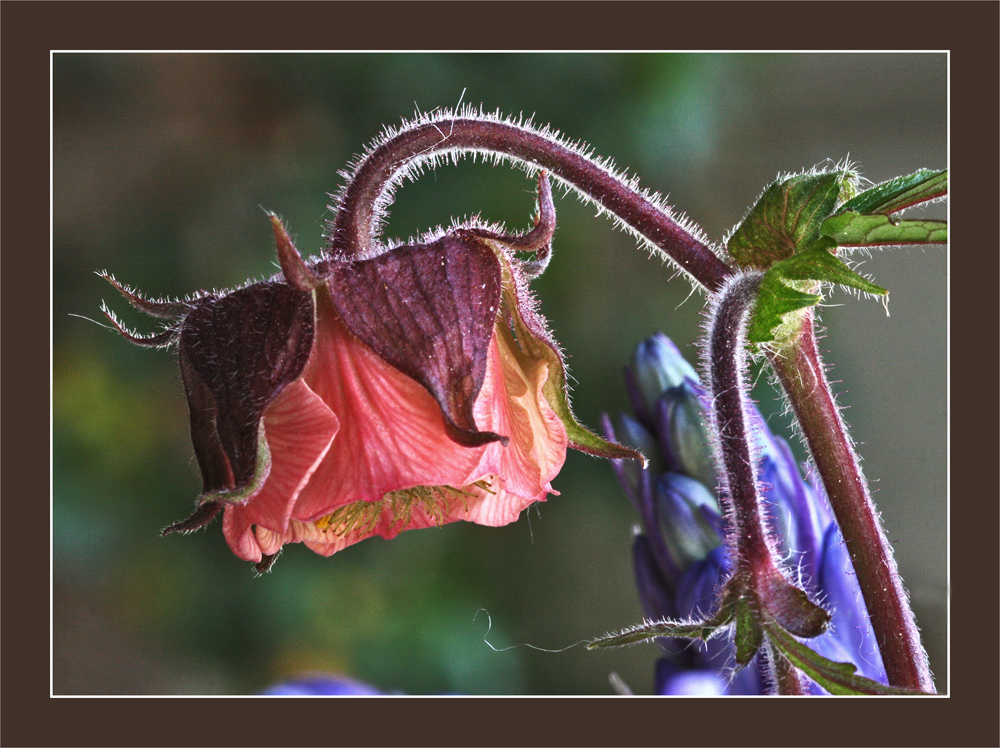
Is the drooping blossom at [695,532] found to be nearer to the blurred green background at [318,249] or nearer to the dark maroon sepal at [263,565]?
the dark maroon sepal at [263,565]

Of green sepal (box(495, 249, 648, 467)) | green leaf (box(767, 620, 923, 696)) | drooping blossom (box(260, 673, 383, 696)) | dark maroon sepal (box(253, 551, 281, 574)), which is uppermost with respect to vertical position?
green sepal (box(495, 249, 648, 467))

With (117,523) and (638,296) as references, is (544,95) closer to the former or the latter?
(638,296)

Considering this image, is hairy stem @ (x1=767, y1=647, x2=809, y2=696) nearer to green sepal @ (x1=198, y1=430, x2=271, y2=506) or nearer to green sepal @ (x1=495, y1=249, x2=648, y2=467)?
green sepal @ (x1=495, y1=249, x2=648, y2=467)

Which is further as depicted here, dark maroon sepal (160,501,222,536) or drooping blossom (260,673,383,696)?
drooping blossom (260,673,383,696)

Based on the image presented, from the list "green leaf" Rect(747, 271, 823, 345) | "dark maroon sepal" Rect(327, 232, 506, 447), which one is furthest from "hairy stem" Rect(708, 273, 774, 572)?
"dark maroon sepal" Rect(327, 232, 506, 447)

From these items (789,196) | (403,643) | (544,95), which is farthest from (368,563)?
(789,196)

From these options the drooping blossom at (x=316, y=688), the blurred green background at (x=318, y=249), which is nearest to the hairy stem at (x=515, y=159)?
the drooping blossom at (x=316, y=688)

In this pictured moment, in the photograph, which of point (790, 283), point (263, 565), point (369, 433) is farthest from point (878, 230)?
point (263, 565)
